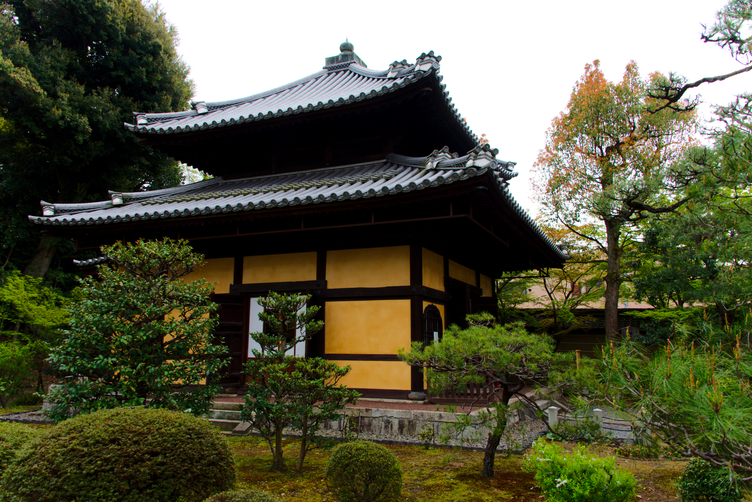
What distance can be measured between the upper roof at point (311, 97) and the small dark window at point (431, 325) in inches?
168

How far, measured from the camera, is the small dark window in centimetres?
854

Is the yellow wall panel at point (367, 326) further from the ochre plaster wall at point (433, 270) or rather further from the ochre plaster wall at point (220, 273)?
the ochre plaster wall at point (220, 273)

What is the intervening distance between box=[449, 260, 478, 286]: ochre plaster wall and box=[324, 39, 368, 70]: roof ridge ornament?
23.6 ft

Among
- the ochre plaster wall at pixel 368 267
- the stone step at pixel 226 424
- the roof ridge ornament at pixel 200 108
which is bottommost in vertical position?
the stone step at pixel 226 424

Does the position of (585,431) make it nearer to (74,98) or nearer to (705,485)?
(705,485)

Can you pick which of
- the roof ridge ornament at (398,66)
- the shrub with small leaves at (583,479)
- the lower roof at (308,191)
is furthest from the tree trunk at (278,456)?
the roof ridge ornament at (398,66)

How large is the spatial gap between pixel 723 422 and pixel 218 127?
32.8 ft

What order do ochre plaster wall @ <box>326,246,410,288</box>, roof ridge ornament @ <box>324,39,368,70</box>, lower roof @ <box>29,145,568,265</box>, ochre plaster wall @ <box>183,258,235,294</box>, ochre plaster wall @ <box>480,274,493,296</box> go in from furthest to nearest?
roof ridge ornament @ <box>324,39,368,70</box> < ochre plaster wall @ <box>480,274,493,296</box> < ochre plaster wall @ <box>183,258,235,294</box> < ochre plaster wall @ <box>326,246,410,288</box> < lower roof @ <box>29,145,568,265</box>

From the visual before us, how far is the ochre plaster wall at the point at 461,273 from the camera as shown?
1048 cm

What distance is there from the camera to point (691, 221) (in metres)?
8.51

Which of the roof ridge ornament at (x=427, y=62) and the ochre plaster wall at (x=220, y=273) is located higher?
the roof ridge ornament at (x=427, y=62)

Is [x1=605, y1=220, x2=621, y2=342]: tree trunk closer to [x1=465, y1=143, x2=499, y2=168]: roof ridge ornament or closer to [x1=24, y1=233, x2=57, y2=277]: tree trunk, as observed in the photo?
[x1=465, y1=143, x2=499, y2=168]: roof ridge ornament

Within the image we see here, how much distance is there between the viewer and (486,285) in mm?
13664

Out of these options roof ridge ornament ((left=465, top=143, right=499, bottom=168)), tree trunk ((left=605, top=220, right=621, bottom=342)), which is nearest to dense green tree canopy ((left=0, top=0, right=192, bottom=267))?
roof ridge ornament ((left=465, top=143, right=499, bottom=168))
